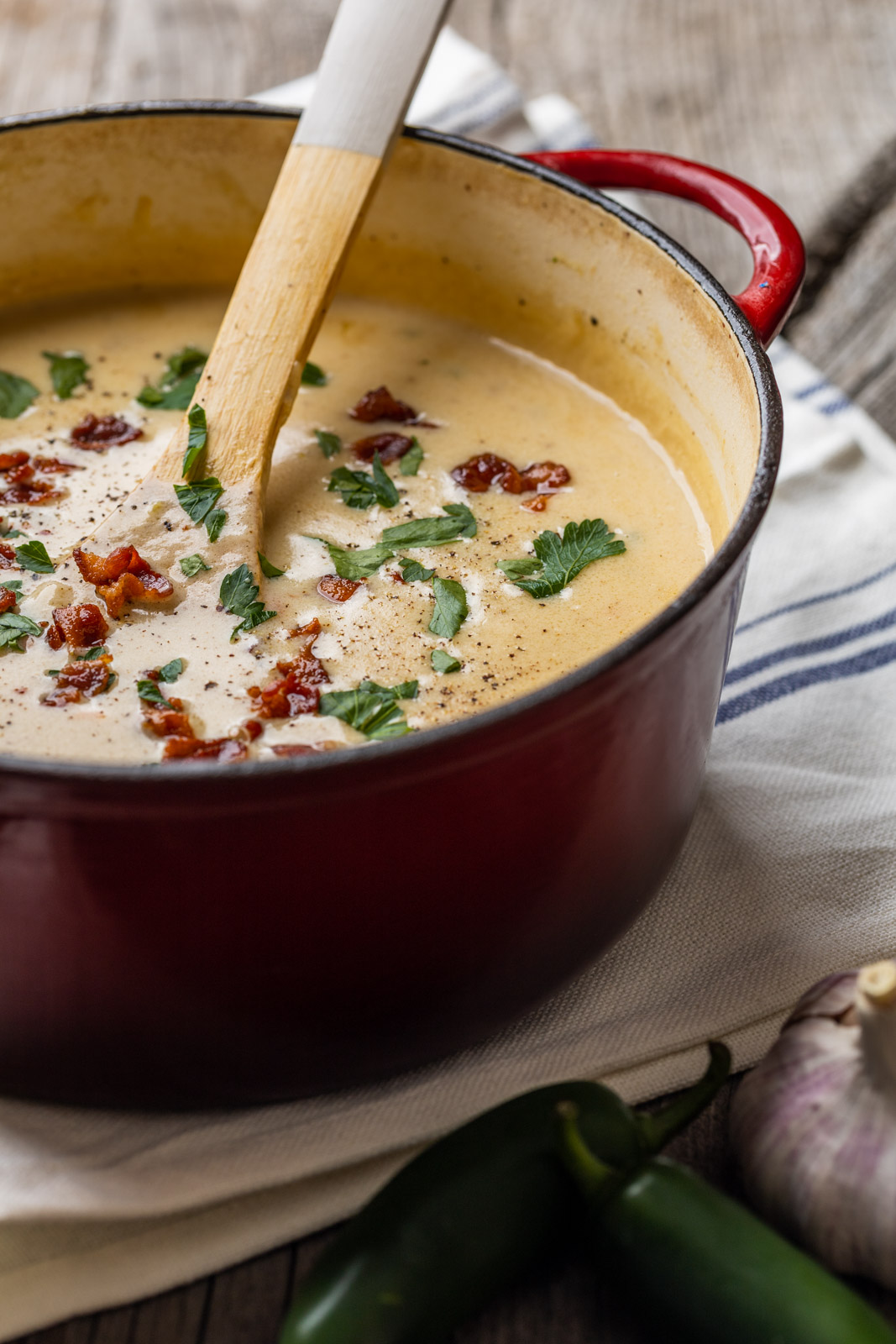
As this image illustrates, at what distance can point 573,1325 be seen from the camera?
4.18 ft

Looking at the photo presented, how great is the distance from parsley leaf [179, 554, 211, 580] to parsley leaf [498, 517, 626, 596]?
0.35 metres

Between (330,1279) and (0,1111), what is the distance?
1.30 feet

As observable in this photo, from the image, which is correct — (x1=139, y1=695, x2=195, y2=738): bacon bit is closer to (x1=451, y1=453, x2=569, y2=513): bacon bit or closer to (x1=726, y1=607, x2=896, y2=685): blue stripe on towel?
(x1=451, y1=453, x2=569, y2=513): bacon bit

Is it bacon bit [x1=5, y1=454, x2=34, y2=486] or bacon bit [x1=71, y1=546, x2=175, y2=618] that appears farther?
bacon bit [x1=5, y1=454, x2=34, y2=486]

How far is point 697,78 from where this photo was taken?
10.0 ft

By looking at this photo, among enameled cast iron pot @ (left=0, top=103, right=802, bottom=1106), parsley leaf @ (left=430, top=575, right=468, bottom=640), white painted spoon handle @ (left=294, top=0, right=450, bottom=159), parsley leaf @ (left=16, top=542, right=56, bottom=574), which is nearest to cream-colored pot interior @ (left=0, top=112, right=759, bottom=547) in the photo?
enameled cast iron pot @ (left=0, top=103, right=802, bottom=1106)

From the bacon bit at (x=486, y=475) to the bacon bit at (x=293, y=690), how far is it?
15.4 inches

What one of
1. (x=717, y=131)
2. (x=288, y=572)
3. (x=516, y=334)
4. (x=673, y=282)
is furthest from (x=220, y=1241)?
(x=717, y=131)

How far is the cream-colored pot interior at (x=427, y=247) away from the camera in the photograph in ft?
5.98

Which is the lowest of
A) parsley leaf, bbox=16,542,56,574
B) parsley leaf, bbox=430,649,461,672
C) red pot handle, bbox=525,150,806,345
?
parsley leaf, bbox=16,542,56,574

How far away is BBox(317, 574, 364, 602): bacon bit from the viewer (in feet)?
5.45

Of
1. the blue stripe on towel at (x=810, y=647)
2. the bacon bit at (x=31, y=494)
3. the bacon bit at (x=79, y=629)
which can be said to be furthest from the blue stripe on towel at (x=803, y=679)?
the bacon bit at (x=31, y=494)

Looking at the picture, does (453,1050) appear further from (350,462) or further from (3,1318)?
(350,462)

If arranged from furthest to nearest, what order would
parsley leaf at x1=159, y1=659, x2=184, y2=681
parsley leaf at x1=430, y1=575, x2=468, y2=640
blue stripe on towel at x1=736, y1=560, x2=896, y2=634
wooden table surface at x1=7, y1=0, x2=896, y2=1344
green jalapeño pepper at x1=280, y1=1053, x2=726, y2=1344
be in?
1. wooden table surface at x1=7, y1=0, x2=896, y2=1344
2. blue stripe on towel at x1=736, y1=560, x2=896, y2=634
3. parsley leaf at x1=430, y1=575, x2=468, y2=640
4. parsley leaf at x1=159, y1=659, x2=184, y2=681
5. green jalapeño pepper at x1=280, y1=1053, x2=726, y2=1344
